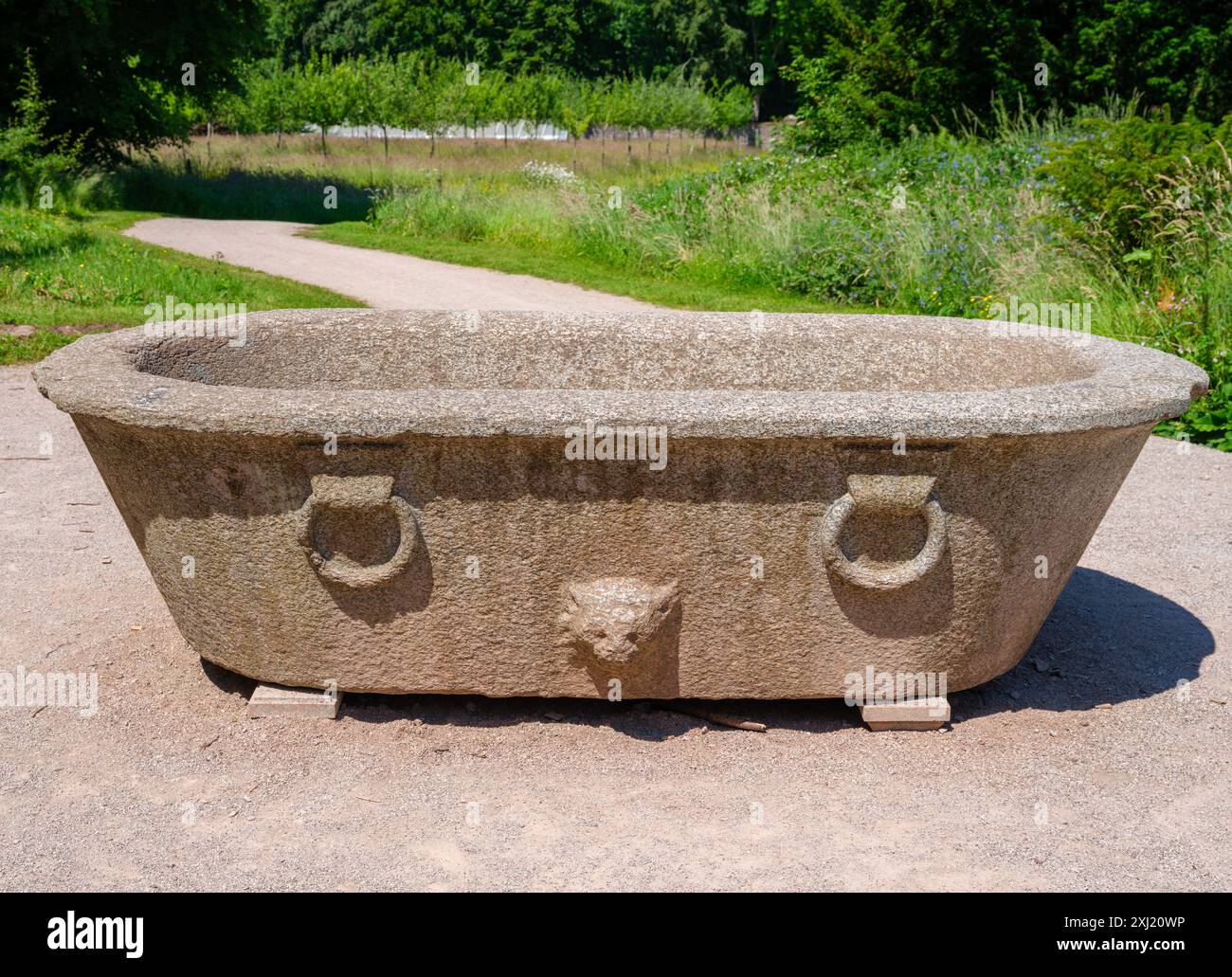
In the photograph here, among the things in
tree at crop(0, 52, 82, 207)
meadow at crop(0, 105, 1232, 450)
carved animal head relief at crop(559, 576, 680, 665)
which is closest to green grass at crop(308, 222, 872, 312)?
meadow at crop(0, 105, 1232, 450)

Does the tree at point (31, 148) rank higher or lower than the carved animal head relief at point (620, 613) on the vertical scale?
higher

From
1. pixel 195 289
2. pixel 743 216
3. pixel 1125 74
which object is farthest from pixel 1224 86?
pixel 195 289

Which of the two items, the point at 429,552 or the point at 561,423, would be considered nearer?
the point at 561,423

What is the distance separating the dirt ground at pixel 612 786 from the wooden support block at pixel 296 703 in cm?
5

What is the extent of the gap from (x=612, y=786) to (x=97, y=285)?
8265 mm

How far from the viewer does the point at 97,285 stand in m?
9.70

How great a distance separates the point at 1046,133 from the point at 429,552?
1036 centimetres

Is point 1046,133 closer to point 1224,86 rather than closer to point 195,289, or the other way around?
point 1224,86

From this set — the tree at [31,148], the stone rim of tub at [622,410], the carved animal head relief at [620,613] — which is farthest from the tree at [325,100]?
the carved animal head relief at [620,613]

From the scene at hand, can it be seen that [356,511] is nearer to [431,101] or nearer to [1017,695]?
[1017,695]

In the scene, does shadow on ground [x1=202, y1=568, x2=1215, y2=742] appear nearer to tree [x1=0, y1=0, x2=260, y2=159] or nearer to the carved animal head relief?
the carved animal head relief

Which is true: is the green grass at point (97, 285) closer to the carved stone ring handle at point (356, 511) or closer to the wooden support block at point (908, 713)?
the carved stone ring handle at point (356, 511)

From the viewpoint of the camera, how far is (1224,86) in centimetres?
1320

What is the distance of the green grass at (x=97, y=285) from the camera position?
8.62 m
